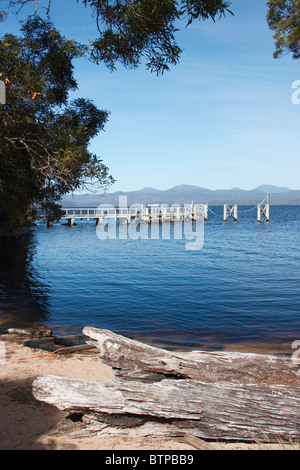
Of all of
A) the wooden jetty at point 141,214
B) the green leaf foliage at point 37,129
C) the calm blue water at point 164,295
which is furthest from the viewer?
the wooden jetty at point 141,214

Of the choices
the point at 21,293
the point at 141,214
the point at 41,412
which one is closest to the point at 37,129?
the point at 41,412

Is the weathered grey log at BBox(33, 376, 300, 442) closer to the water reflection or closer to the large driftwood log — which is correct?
the large driftwood log

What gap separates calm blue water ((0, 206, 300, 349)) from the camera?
9992mm

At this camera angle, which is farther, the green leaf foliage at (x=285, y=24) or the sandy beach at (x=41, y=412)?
the green leaf foliage at (x=285, y=24)

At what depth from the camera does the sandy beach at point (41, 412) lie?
12.9ft

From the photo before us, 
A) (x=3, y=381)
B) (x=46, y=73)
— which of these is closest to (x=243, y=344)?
(x=3, y=381)

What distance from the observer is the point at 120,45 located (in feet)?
23.8

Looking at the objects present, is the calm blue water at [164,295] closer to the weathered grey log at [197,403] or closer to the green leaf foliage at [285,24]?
the weathered grey log at [197,403]

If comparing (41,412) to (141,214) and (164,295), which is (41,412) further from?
(141,214)

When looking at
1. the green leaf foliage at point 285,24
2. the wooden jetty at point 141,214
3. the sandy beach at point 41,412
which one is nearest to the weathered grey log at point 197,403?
the sandy beach at point 41,412

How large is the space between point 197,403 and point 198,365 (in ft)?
1.98

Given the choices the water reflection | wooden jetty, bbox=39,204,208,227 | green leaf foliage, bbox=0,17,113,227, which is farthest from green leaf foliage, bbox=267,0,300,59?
wooden jetty, bbox=39,204,208,227

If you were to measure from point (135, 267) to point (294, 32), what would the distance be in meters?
13.9

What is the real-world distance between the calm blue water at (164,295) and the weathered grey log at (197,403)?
4586 mm
